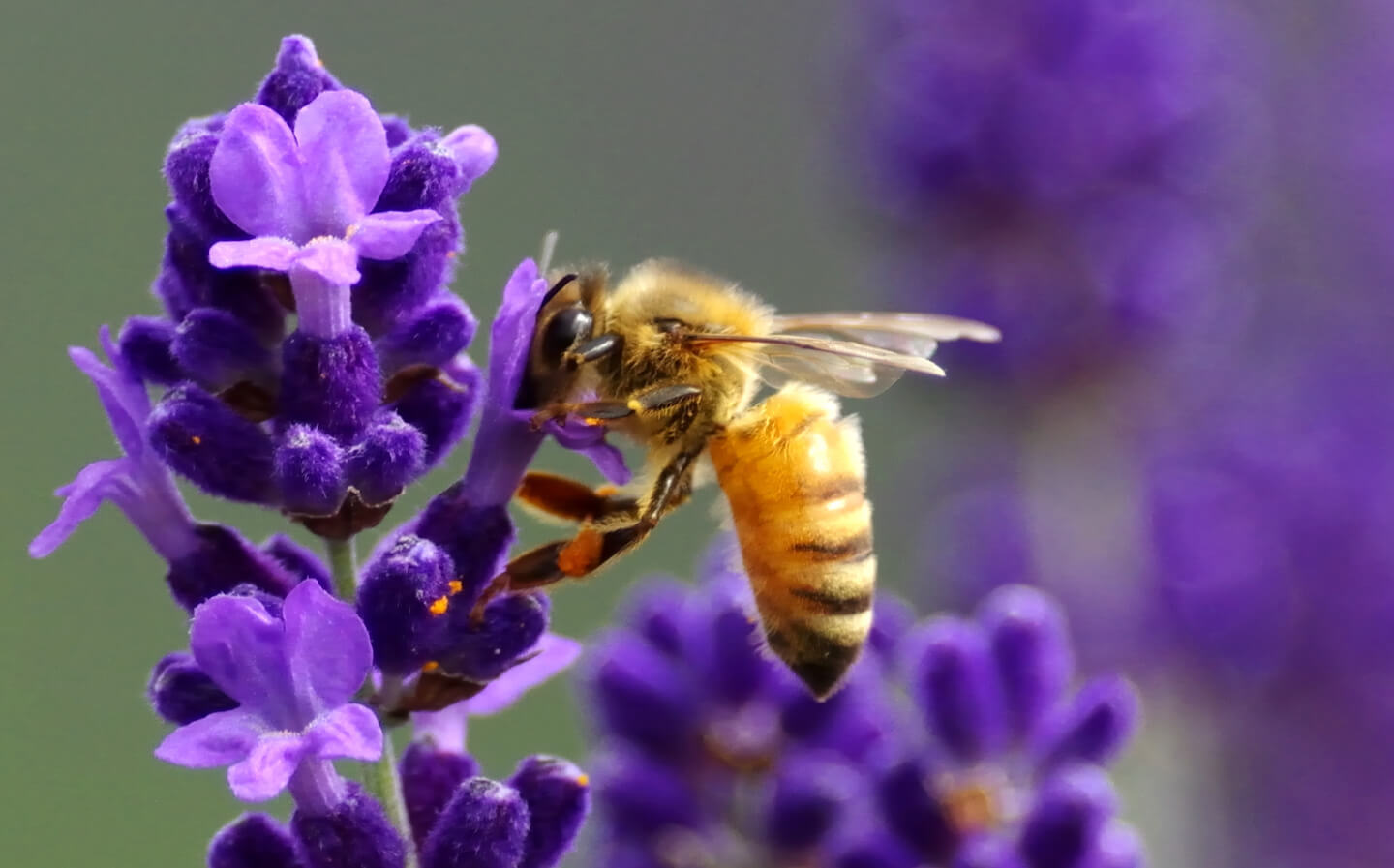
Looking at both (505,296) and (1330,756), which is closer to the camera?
(505,296)

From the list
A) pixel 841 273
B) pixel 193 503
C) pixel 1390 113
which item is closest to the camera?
pixel 1390 113

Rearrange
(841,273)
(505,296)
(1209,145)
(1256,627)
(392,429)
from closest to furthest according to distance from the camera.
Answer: (392,429), (505,296), (1256,627), (1209,145), (841,273)

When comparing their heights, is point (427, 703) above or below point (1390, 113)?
below

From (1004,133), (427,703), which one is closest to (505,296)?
(427,703)

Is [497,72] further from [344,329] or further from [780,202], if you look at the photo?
[344,329]

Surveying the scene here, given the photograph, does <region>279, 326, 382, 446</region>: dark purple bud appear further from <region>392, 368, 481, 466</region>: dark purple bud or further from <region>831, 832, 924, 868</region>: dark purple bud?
<region>831, 832, 924, 868</region>: dark purple bud

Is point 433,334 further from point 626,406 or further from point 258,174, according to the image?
point 626,406

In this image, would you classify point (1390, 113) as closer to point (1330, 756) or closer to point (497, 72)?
point (1330, 756)

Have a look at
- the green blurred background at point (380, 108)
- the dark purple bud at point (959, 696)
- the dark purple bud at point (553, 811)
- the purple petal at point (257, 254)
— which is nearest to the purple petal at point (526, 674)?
the dark purple bud at point (553, 811)

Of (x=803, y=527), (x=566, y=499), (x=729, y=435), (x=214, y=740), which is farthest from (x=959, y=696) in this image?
(x=214, y=740)

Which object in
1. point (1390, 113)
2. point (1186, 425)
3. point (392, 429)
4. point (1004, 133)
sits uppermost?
point (1390, 113)
